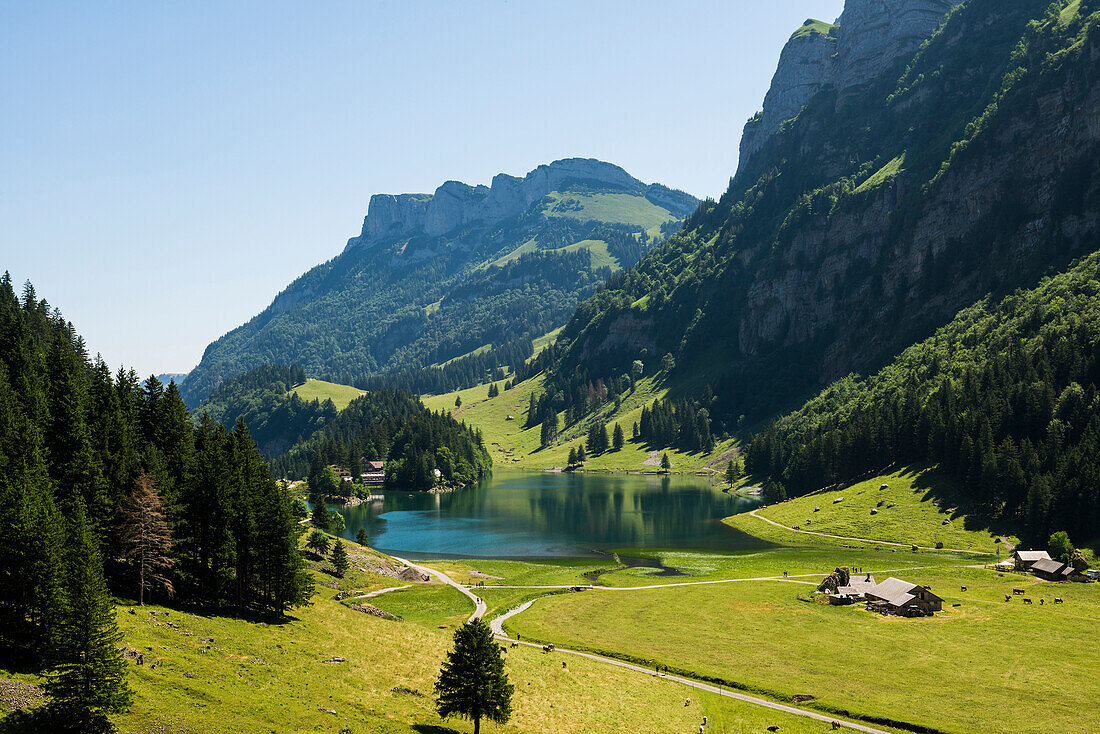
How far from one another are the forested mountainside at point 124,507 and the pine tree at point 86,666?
8.53 ft

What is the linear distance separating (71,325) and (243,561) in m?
139

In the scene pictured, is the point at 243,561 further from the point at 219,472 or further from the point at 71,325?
the point at 71,325

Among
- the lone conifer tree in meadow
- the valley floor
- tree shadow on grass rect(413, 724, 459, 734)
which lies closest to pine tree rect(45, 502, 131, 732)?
the valley floor

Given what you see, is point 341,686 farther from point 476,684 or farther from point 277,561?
point 277,561

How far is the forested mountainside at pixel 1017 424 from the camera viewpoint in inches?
4877

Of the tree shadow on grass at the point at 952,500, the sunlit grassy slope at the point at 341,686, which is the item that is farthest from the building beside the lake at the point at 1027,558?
the sunlit grassy slope at the point at 341,686

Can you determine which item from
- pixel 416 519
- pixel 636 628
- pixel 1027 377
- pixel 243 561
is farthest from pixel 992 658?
pixel 416 519

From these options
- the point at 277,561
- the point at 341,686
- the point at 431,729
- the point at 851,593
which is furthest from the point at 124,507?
the point at 851,593

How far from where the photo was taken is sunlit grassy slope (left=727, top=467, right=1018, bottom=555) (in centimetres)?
13175

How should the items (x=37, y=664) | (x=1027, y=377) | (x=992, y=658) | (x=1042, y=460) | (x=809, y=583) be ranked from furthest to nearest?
(x=1027, y=377) < (x=1042, y=460) < (x=809, y=583) < (x=992, y=658) < (x=37, y=664)

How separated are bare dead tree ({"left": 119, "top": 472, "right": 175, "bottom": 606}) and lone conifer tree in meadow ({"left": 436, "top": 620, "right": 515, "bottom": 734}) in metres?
27.2

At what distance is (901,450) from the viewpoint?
6718 inches

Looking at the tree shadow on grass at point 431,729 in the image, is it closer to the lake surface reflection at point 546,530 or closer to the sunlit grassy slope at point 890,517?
the lake surface reflection at point 546,530

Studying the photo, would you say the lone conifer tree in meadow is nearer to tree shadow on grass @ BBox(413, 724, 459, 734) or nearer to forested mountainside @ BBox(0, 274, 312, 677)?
tree shadow on grass @ BBox(413, 724, 459, 734)
